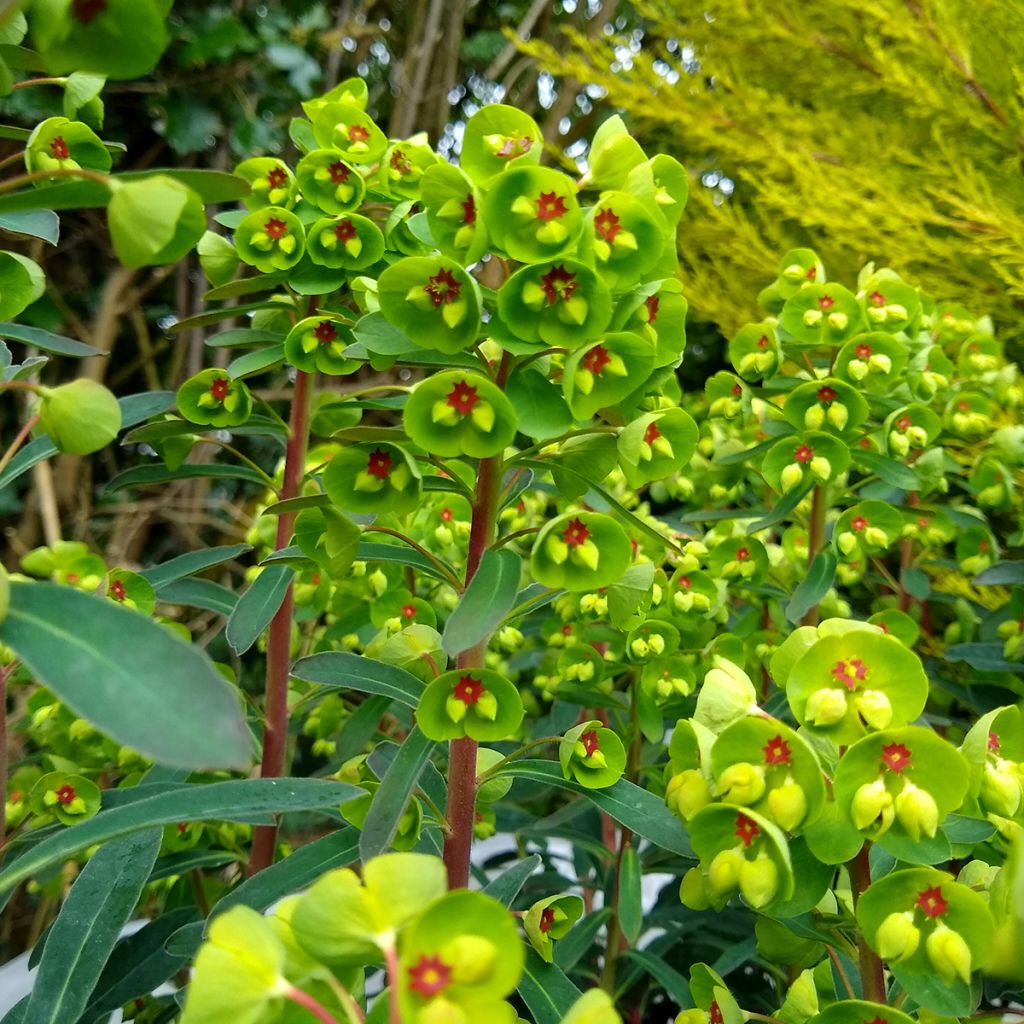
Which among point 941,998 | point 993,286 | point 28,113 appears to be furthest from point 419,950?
point 28,113

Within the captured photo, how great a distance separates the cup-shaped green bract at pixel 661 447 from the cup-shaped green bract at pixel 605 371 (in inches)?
1.0

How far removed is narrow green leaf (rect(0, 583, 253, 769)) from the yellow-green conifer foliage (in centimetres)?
154

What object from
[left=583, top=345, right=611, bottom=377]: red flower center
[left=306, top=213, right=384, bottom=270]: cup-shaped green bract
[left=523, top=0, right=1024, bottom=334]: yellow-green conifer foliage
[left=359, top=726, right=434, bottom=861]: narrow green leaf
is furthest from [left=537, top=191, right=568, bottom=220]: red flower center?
[left=523, top=0, right=1024, bottom=334]: yellow-green conifer foliage

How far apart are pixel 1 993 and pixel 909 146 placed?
2.39 m

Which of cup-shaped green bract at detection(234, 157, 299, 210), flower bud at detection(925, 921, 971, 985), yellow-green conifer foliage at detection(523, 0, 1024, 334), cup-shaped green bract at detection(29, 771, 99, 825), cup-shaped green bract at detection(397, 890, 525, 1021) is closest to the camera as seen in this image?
cup-shaped green bract at detection(397, 890, 525, 1021)

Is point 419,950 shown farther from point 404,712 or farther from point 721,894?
point 404,712

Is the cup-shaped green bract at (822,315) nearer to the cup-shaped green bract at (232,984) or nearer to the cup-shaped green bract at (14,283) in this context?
the cup-shaped green bract at (14,283)

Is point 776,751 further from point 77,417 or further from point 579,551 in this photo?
point 77,417

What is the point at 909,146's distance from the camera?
2.08 m

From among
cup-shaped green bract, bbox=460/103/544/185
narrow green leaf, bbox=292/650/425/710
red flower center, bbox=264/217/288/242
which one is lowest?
narrow green leaf, bbox=292/650/425/710

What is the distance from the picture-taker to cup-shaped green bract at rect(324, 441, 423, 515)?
28.9 inches

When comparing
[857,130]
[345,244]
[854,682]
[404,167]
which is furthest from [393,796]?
[857,130]

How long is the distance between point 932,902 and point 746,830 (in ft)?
0.42

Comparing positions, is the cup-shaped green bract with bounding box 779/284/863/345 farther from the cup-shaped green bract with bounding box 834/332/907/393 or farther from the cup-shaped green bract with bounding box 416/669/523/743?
the cup-shaped green bract with bounding box 416/669/523/743
